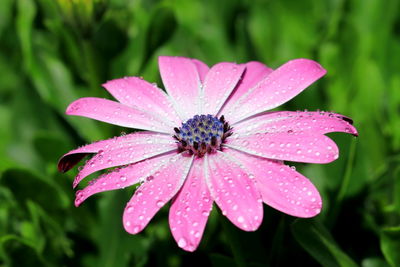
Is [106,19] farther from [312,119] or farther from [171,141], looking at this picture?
[312,119]

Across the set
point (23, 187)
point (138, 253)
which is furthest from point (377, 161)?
point (23, 187)

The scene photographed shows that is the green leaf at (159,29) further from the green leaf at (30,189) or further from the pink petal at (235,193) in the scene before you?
the pink petal at (235,193)

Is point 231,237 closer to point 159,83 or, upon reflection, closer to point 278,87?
point 278,87

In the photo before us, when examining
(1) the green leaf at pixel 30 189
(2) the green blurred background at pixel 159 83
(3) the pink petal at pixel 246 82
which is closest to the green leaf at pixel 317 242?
(2) the green blurred background at pixel 159 83

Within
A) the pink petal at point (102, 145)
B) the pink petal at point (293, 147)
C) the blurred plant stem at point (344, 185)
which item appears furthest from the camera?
the blurred plant stem at point (344, 185)

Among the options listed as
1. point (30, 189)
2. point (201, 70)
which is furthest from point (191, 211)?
point (30, 189)

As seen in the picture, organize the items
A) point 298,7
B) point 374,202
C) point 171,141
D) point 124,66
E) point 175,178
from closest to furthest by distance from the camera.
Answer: point 175,178 < point 171,141 < point 374,202 < point 124,66 < point 298,7
